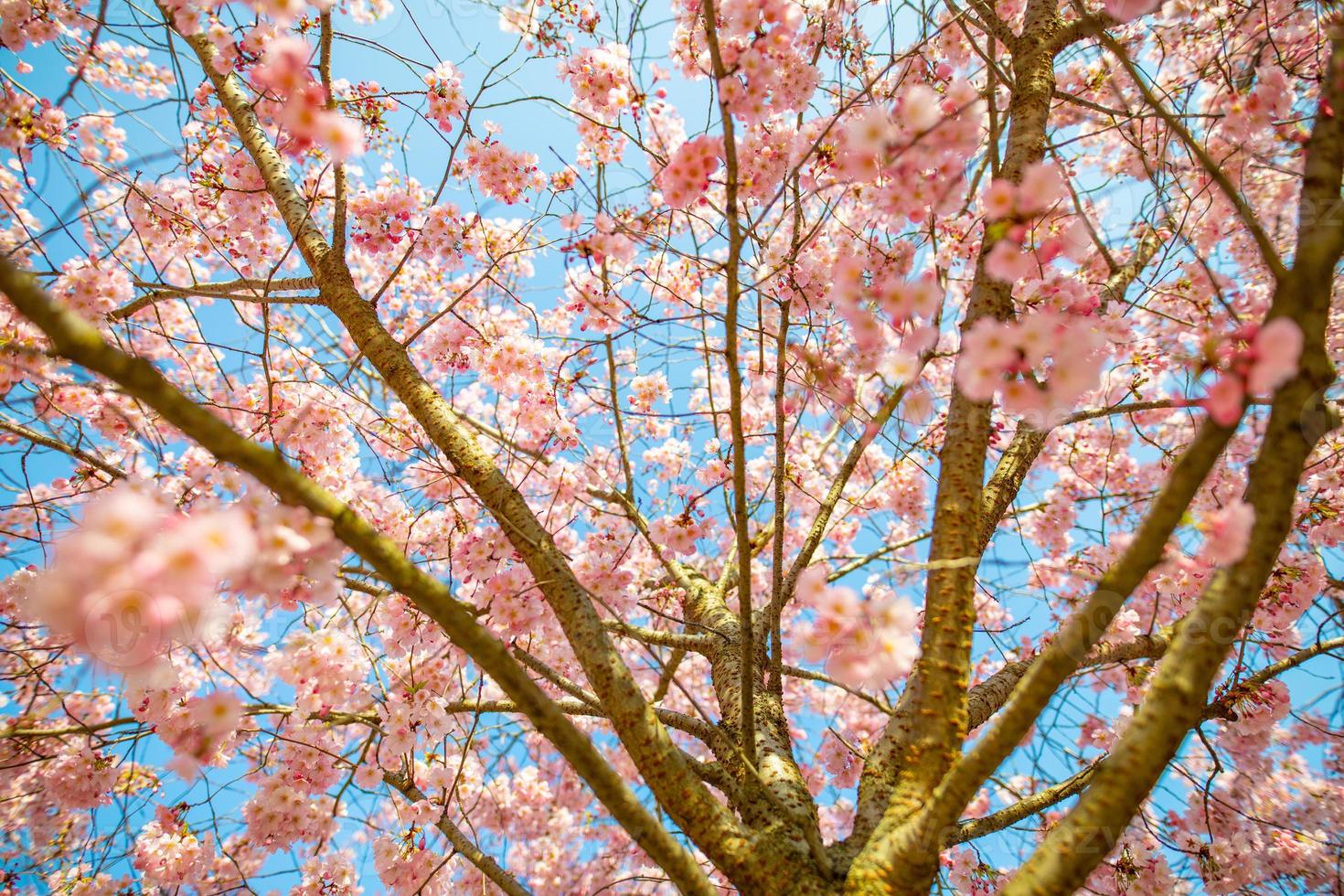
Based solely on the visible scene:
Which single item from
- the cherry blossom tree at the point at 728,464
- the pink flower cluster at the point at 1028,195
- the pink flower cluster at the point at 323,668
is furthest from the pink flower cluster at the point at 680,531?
the pink flower cluster at the point at 1028,195

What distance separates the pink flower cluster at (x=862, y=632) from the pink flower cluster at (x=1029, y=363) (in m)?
0.55

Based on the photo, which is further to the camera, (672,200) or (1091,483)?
(1091,483)

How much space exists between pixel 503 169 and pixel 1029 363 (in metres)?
2.77

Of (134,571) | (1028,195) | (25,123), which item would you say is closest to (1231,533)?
(1028,195)

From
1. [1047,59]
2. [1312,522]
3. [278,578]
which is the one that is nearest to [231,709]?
[278,578]

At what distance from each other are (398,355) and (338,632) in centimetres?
121

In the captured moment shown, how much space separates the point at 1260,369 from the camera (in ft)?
3.32

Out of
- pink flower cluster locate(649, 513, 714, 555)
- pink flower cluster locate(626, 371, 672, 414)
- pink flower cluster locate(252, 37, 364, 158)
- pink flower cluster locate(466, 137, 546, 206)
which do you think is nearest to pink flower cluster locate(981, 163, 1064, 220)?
pink flower cluster locate(252, 37, 364, 158)

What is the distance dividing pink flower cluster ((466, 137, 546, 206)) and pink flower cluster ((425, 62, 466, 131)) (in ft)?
0.61

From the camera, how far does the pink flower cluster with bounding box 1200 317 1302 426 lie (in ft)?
3.26

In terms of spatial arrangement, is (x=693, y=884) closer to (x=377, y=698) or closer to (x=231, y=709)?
(x=231, y=709)

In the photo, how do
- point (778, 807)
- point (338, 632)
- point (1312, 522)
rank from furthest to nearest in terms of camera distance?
point (1312, 522) < point (338, 632) < point (778, 807)

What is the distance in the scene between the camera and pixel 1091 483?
179 inches

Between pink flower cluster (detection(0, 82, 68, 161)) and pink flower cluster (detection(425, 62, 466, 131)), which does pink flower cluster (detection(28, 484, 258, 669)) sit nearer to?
pink flower cluster (detection(425, 62, 466, 131))
